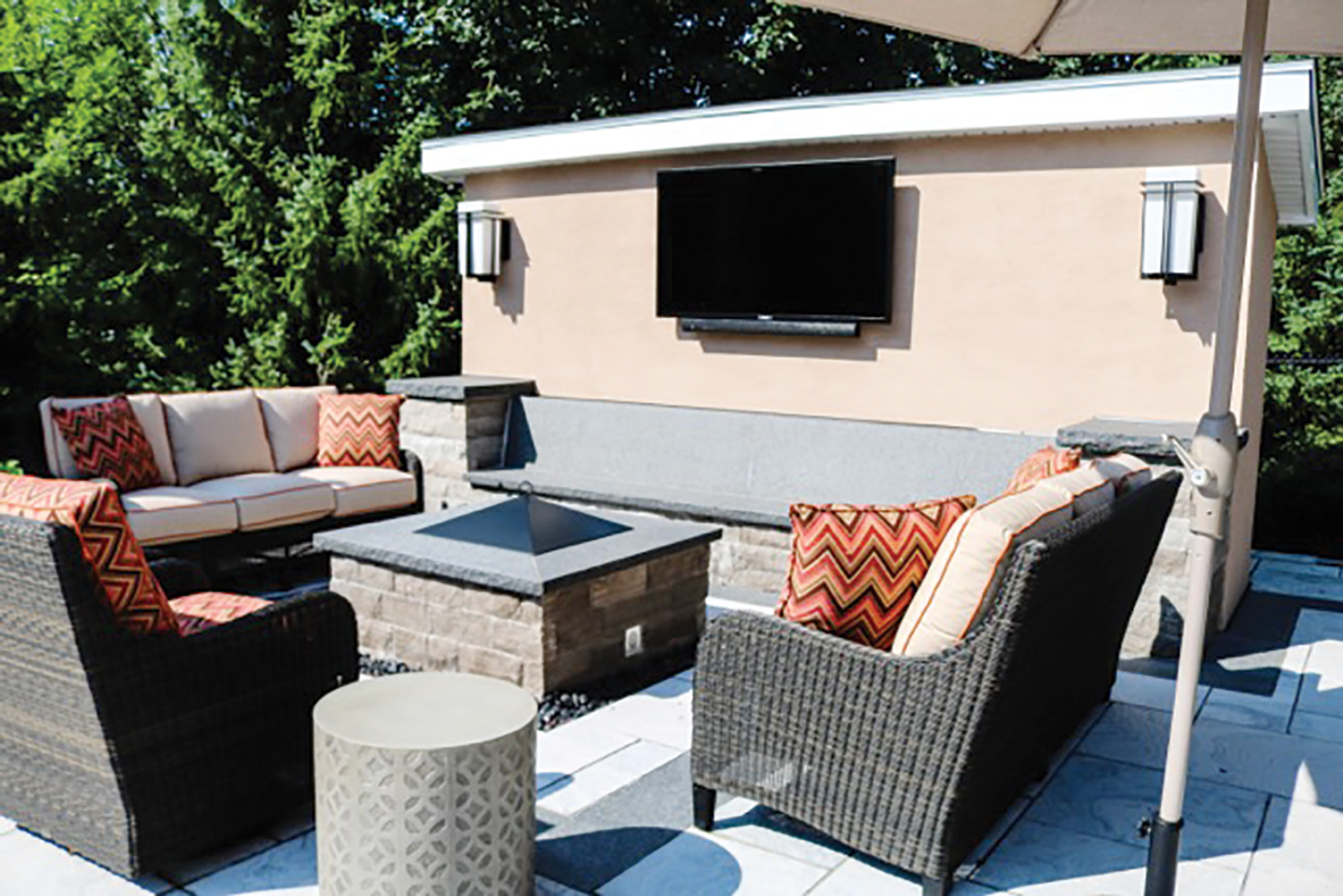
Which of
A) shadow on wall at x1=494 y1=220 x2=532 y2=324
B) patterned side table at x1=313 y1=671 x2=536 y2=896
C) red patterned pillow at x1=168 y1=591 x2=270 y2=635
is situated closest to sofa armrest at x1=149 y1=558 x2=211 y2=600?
red patterned pillow at x1=168 y1=591 x2=270 y2=635

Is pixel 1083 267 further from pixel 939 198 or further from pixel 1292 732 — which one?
pixel 1292 732

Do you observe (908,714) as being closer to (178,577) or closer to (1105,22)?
(1105,22)

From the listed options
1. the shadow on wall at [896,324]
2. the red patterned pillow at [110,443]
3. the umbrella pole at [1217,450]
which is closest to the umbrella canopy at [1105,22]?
the umbrella pole at [1217,450]

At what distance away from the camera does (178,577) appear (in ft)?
12.1

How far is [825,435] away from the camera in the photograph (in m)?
6.05

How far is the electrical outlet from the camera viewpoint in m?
4.32

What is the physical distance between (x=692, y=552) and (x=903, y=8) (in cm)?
242

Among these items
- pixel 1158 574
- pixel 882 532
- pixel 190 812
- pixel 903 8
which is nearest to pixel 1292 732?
pixel 1158 574

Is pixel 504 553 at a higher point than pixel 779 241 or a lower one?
lower

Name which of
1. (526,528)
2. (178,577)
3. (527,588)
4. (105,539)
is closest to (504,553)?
(526,528)

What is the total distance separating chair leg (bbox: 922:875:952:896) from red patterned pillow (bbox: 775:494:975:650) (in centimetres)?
61

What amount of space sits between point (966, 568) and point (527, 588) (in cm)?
175

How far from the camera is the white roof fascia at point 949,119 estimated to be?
4.97m

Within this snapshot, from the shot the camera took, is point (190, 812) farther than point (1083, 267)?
No
